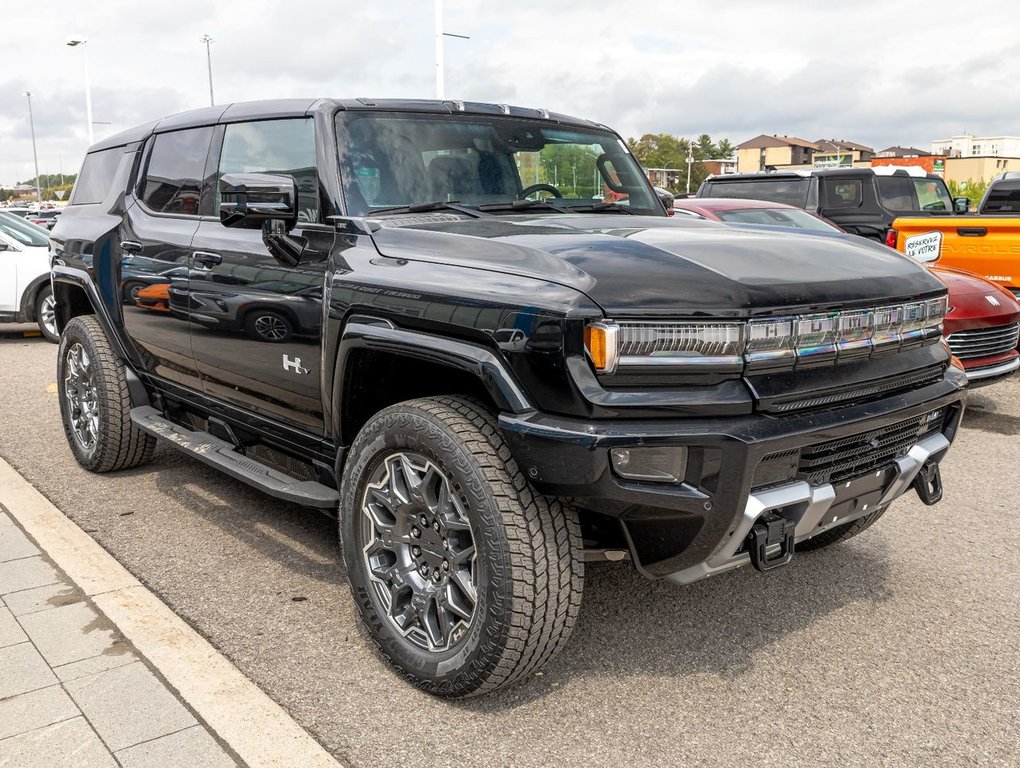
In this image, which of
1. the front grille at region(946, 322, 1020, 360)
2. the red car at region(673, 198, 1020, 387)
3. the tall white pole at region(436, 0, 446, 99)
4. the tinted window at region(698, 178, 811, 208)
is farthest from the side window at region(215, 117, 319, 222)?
the tall white pole at region(436, 0, 446, 99)

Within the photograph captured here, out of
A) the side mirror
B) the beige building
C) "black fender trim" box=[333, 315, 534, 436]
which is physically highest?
the beige building

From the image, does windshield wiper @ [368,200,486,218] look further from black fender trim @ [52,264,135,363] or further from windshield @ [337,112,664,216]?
black fender trim @ [52,264,135,363]

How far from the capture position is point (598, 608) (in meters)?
3.68

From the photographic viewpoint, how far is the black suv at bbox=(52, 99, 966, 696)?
8.57 ft

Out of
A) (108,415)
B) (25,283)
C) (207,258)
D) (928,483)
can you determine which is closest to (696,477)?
(928,483)

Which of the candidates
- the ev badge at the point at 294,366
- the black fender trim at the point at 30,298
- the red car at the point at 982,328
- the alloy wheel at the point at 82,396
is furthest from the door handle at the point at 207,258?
the black fender trim at the point at 30,298

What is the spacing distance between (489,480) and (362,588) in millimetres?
796

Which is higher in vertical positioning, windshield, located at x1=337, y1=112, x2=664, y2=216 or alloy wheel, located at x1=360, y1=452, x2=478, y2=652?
windshield, located at x1=337, y1=112, x2=664, y2=216

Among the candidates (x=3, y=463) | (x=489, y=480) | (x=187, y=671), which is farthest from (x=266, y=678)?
(x=3, y=463)

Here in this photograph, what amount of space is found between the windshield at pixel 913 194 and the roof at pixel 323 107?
7.92 metres

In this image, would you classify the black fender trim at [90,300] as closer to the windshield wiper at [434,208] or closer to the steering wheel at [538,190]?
the windshield wiper at [434,208]

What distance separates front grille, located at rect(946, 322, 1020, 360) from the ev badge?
4.72m

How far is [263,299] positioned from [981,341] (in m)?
5.07

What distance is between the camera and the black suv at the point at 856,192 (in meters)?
11.3
